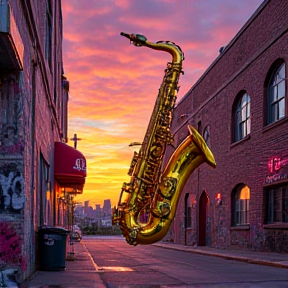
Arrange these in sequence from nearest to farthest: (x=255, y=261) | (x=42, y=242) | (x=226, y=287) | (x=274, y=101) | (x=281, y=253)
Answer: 1. (x=226, y=287)
2. (x=42, y=242)
3. (x=255, y=261)
4. (x=281, y=253)
5. (x=274, y=101)

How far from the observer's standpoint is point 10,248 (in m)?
8.30

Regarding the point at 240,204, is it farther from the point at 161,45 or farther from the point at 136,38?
the point at 136,38

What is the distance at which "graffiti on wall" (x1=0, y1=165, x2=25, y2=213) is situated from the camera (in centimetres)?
834

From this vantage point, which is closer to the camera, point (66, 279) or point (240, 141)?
point (66, 279)

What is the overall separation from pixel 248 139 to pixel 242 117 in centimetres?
176

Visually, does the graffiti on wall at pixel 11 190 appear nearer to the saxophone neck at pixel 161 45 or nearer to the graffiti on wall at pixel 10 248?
the graffiti on wall at pixel 10 248

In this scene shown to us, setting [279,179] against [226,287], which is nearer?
[226,287]

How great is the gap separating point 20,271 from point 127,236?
1.94 metres

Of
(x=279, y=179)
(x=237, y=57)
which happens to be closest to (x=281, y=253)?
(x=279, y=179)

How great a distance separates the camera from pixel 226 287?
902cm

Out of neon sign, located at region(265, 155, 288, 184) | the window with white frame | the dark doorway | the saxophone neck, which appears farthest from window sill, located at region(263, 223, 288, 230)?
the dark doorway

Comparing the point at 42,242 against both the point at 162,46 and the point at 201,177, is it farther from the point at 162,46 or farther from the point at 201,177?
the point at 201,177

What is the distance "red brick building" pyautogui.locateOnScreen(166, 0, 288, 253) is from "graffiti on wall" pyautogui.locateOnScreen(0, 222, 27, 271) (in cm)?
1122

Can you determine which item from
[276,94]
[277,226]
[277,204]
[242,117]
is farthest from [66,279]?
[242,117]
